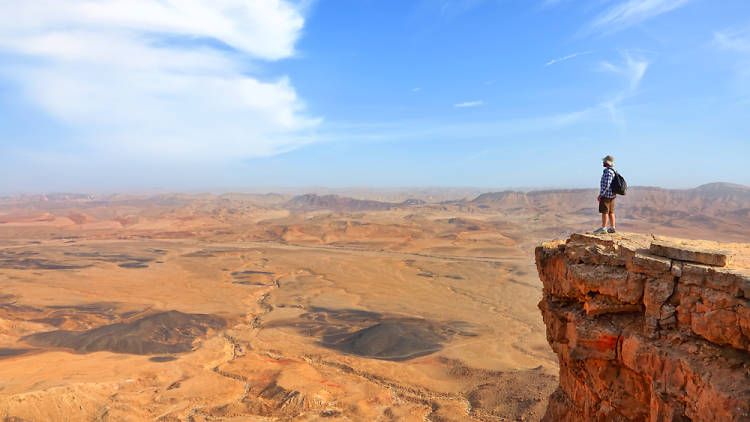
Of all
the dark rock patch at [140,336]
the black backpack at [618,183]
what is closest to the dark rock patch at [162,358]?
the dark rock patch at [140,336]

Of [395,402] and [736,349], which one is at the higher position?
[736,349]

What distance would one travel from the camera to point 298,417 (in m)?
15.5

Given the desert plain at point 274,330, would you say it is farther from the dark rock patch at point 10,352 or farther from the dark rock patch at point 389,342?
the dark rock patch at point 10,352

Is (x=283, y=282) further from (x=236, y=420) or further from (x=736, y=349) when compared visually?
(x=736, y=349)

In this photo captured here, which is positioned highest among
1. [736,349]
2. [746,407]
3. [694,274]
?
[694,274]

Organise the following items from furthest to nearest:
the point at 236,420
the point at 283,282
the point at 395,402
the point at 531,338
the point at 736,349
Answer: the point at 283,282, the point at 531,338, the point at 395,402, the point at 236,420, the point at 736,349

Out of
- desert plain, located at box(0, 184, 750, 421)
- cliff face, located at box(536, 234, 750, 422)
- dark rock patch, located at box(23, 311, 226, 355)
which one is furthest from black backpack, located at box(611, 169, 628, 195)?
dark rock patch, located at box(23, 311, 226, 355)

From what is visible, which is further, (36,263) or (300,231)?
(300,231)

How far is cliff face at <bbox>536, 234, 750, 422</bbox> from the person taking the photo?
4.93 metres

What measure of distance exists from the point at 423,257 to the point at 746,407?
49.7m

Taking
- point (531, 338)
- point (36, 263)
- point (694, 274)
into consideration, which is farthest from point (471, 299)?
point (36, 263)

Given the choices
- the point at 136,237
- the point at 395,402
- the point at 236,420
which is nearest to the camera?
the point at 236,420

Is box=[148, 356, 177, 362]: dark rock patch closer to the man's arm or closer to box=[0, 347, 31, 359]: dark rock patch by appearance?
box=[0, 347, 31, 359]: dark rock patch

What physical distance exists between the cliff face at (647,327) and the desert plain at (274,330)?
9993mm
